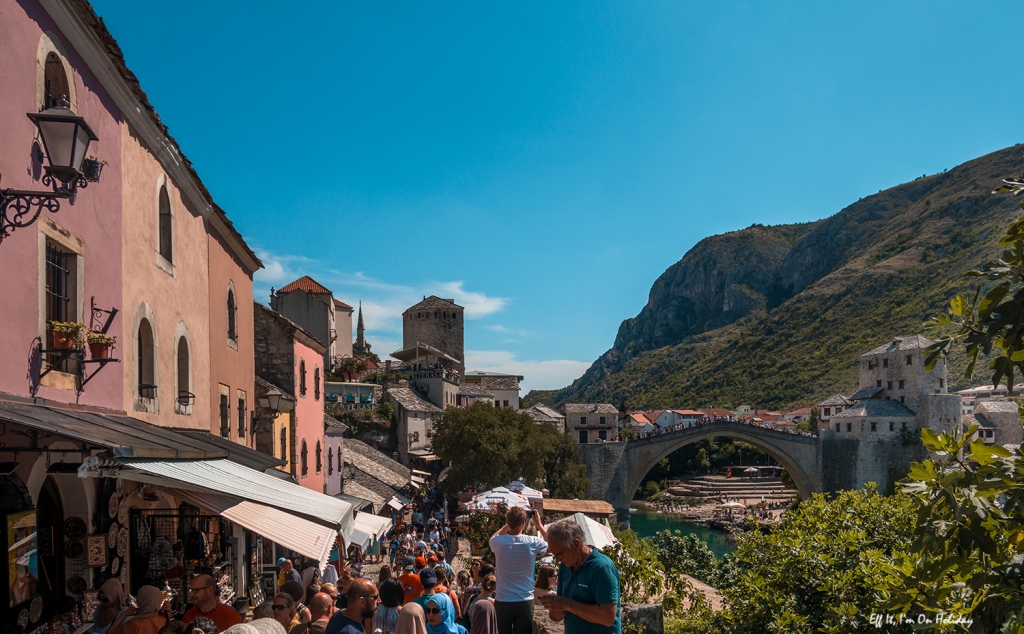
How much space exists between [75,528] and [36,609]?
97cm

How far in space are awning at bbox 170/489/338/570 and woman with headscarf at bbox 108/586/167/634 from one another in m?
1.32

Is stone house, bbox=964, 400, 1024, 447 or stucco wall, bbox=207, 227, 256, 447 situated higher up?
stucco wall, bbox=207, 227, 256, 447

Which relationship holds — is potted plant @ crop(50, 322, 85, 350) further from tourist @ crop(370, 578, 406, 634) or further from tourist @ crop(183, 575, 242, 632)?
tourist @ crop(370, 578, 406, 634)

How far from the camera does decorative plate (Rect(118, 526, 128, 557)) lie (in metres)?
7.01

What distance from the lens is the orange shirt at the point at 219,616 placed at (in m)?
4.91

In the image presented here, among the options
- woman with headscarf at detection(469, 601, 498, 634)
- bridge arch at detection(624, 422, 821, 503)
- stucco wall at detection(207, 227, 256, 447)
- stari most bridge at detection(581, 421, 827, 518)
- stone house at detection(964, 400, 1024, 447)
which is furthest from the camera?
stone house at detection(964, 400, 1024, 447)

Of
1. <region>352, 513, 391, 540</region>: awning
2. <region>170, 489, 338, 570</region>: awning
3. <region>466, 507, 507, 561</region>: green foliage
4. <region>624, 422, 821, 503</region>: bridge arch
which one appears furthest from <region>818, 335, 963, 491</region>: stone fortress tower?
<region>170, 489, 338, 570</region>: awning

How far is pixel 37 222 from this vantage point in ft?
18.2

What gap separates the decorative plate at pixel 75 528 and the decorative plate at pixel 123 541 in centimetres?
73

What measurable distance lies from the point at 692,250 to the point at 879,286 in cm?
6922

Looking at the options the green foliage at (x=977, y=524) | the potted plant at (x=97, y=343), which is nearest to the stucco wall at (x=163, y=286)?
the potted plant at (x=97, y=343)

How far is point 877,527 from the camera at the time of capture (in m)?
8.11

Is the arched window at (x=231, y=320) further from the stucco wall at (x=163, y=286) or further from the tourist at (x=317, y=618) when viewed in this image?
the tourist at (x=317, y=618)

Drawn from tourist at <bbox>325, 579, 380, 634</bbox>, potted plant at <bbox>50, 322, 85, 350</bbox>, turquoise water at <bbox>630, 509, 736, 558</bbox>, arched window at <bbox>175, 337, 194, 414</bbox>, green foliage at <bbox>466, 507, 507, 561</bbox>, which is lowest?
turquoise water at <bbox>630, 509, 736, 558</bbox>
